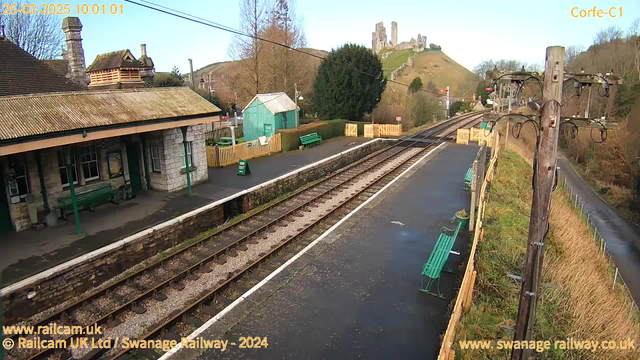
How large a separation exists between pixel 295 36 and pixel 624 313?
130 feet

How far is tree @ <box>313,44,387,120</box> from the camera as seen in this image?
1310 inches

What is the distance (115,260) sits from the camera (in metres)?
10.1

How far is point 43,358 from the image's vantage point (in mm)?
6996

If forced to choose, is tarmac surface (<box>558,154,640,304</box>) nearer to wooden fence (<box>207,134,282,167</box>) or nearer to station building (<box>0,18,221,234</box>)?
wooden fence (<box>207,134,282,167</box>)

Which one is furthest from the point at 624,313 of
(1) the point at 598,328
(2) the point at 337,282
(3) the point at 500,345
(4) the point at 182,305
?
(4) the point at 182,305

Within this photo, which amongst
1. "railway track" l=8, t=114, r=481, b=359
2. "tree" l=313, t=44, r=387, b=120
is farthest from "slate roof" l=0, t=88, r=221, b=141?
"tree" l=313, t=44, r=387, b=120

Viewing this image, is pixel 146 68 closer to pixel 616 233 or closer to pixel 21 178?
pixel 21 178

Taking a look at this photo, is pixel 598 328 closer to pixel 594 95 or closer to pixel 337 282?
pixel 337 282

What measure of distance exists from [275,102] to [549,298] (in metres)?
21.5

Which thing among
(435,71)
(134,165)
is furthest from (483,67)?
(134,165)

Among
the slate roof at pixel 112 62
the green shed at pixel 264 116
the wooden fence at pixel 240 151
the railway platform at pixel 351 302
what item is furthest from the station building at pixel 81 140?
the green shed at pixel 264 116

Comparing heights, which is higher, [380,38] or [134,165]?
[380,38]

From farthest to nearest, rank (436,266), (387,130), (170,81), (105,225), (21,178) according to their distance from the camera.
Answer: (170,81) → (387,130) → (105,225) → (21,178) → (436,266)

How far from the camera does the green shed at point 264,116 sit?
1021 inches
